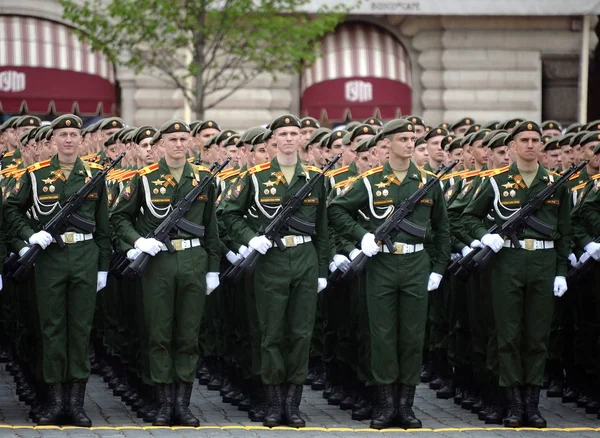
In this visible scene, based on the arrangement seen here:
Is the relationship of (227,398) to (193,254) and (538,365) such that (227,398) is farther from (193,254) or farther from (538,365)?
(538,365)

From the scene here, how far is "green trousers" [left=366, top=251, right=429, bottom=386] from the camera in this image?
1126cm

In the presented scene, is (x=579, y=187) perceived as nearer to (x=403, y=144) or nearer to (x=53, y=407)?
(x=403, y=144)

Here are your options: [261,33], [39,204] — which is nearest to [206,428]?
[39,204]

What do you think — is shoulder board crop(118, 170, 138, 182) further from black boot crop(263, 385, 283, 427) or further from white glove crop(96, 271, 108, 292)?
black boot crop(263, 385, 283, 427)

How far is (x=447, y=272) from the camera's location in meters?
12.8

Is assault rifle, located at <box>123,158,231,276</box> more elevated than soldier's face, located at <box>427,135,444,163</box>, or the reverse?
soldier's face, located at <box>427,135,444,163</box>

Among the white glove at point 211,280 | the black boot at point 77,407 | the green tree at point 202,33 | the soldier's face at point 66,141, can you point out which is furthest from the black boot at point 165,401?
the green tree at point 202,33

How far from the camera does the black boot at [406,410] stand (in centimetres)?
1120

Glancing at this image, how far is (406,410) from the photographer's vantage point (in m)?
11.3

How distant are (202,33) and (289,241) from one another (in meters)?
14.0

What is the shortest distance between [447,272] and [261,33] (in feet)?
42.3

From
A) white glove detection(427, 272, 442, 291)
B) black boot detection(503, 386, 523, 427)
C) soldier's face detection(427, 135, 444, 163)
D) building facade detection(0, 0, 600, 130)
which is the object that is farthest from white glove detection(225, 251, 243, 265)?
building facade detection(0, 0, 600, 130)

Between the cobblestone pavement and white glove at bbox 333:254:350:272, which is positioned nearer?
the cobblestone pavement

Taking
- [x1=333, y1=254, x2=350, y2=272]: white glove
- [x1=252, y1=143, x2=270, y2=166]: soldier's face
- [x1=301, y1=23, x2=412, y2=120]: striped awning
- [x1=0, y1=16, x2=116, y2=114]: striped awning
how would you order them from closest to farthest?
1. [x1=333, y1=254, x2=350, y2=272]: white glove
2. [x1=252, y1=143, x2=270, y2=166]: soldier's face
3. [x1=0, y1=16, x2=116, y2=114]: striped awning
4. [x1=301, y1=23, x2=412, y2=120]: striped awning
